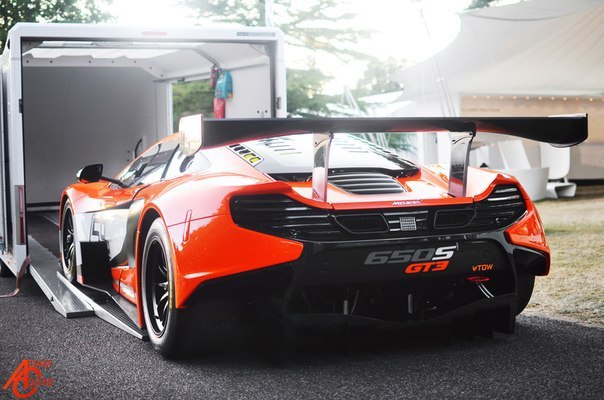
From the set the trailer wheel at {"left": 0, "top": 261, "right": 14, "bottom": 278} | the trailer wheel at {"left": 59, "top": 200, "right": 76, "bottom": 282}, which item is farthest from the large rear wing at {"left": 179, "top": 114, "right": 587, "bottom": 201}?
the trailer wheel at {"left": 0, "top": 261, "right": 14, "bottom": 278}

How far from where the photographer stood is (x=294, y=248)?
3570 mm

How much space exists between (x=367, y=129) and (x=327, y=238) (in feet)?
1.67

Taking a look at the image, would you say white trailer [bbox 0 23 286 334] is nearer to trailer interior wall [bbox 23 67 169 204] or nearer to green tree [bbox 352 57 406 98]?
trailer interior wall [bbox 23 67 169 204]

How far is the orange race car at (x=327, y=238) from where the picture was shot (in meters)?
3.61

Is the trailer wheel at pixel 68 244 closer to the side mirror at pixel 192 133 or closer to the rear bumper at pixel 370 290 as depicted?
the rear bumper at pixel 370 290

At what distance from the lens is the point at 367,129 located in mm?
3627

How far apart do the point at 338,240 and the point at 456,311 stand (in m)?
0.73

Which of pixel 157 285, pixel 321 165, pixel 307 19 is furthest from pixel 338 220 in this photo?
pixel 307 19

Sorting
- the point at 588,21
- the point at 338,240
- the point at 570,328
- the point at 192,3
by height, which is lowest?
the point at 570,328

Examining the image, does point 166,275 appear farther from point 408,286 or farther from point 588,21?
point 588,21

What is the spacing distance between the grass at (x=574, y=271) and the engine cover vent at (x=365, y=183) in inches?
62.9

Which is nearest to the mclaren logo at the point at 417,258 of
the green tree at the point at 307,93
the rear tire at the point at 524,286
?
the rear tire at the point at 524,286

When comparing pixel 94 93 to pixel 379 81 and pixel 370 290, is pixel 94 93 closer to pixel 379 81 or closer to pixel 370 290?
pixel 370 290

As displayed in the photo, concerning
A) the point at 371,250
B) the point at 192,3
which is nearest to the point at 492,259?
A: the point at 371,250
